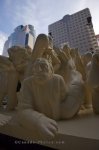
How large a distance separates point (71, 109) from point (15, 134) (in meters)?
0.48

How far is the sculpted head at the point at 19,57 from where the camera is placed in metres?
2.05

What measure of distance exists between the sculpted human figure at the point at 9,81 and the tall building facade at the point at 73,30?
24.1 ft

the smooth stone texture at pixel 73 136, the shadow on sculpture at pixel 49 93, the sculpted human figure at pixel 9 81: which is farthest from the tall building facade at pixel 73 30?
the smooth stone texture at pixel 73 136

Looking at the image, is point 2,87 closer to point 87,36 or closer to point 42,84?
point 42,84

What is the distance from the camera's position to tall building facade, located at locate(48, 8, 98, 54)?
31.3 ft

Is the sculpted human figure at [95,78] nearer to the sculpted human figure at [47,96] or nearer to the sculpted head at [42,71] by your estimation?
the sculpted human figure at [47,96]

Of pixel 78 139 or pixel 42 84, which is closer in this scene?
pixel 78 139

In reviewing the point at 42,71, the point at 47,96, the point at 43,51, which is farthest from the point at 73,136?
the point at 43,51

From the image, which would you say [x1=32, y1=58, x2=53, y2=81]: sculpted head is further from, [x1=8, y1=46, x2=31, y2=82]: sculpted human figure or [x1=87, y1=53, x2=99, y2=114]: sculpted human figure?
[x1=8, y1=46, x2=31, y2=82]: sculpted human figure

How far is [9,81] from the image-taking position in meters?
2.04

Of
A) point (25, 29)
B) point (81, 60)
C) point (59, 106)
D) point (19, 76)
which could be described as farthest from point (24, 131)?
point (25, 29)

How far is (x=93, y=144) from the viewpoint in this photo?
862 mm

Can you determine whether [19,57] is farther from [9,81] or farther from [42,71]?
[42,71]

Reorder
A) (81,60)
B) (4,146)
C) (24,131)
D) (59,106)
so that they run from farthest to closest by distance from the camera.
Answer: (81,60)
(4,146)
(59,106)
(24,131)
